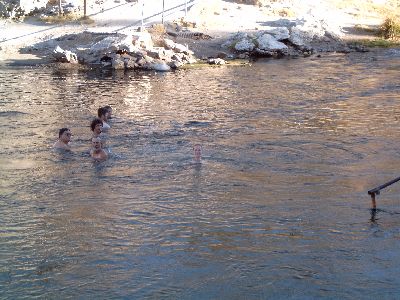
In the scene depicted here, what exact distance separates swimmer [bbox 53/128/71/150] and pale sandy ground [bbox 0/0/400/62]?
57.3 feet

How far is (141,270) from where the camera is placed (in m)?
7.93

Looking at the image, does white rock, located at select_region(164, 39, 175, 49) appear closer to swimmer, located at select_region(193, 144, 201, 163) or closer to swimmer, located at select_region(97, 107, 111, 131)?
swimmer, located at select_region(97, 107, 111, 131)

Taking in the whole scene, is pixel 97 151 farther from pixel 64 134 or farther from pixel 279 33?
A: pixel 279 33

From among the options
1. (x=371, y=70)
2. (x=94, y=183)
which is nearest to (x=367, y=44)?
(x=371, y=70)

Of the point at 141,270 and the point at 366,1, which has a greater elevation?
the point at 366,1

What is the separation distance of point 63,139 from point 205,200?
167 inches

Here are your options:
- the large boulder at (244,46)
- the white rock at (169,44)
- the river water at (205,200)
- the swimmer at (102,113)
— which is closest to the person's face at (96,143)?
the river water at (205,200)

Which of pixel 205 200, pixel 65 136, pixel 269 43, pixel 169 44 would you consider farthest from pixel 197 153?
pixel 269 43

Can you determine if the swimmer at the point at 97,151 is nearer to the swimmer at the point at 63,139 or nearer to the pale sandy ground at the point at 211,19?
the swimmer at the point at 63,139

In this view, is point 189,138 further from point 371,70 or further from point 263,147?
point 371,70

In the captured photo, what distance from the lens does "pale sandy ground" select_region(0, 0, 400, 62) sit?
32.9 m


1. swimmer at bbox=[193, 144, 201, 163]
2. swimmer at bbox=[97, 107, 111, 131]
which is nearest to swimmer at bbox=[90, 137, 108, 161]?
swimmer at bbox=[193, 144, 201, 163]

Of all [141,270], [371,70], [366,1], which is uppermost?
[366,1]

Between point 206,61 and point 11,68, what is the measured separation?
27.1 ft
